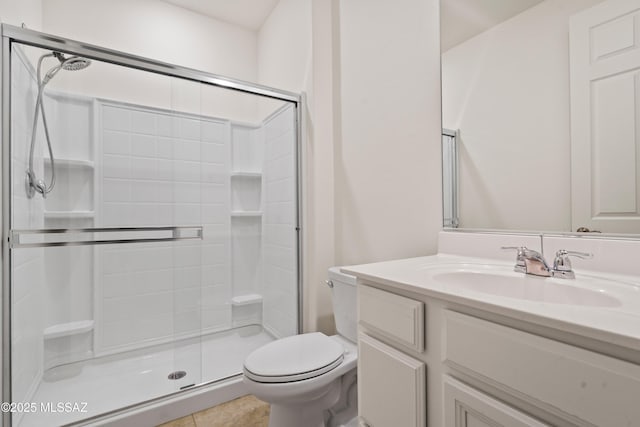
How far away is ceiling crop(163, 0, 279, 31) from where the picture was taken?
2.20 m

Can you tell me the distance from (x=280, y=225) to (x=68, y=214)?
110cm

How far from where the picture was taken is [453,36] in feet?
4.15

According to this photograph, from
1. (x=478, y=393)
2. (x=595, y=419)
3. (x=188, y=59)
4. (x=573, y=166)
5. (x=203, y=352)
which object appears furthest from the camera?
(x=188, y=59)

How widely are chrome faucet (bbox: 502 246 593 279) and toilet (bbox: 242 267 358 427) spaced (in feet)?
2.24

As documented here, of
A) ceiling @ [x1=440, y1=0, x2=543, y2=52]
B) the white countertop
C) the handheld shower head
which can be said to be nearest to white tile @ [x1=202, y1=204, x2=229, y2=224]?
the handheld shower head

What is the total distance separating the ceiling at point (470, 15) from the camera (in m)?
1.08

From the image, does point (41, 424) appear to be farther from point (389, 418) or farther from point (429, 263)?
point (429, 263)

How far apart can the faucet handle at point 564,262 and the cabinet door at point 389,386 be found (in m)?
0.47

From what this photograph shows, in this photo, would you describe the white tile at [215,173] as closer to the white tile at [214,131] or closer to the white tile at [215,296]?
the white tile at [214,131]

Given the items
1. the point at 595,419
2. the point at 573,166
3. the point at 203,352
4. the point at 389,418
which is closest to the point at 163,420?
the point at 203,352

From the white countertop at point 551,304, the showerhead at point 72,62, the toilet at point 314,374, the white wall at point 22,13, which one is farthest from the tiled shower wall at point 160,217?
the white countertop at point 551,304

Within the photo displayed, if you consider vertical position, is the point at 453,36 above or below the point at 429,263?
above

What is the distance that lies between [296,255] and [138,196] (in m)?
0.96

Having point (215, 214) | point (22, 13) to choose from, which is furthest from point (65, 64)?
point (215, 214)
